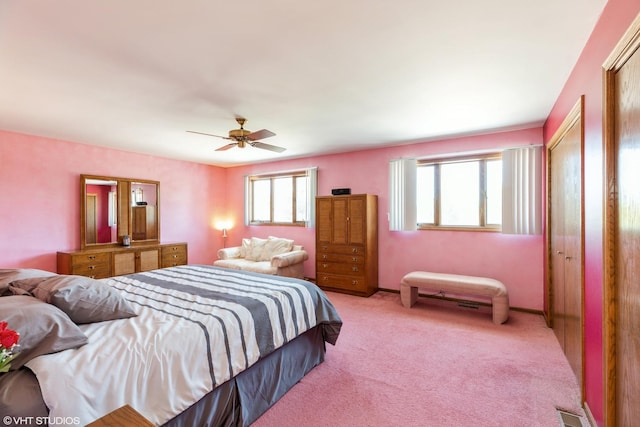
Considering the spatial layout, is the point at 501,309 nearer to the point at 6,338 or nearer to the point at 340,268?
the point at 340,268

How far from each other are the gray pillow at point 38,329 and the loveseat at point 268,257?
3479 mm

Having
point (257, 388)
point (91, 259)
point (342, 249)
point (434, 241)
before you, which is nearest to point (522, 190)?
point (434, 241)

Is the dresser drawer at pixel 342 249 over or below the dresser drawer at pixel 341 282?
over

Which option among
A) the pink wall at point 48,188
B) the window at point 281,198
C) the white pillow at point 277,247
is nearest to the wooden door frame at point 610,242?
the window at point 281,198

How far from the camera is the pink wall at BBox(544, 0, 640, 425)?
162 cm

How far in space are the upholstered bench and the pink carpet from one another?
237mm

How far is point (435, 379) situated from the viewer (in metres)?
2.40

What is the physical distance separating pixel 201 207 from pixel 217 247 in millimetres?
1048

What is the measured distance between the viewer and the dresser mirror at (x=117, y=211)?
4.68 metres

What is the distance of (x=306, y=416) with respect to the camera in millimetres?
1957

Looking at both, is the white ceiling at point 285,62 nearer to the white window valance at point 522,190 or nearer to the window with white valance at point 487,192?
the white window valance at point 522,190

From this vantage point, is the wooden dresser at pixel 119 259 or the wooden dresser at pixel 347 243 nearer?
the wooden dresser at pixel 119 259

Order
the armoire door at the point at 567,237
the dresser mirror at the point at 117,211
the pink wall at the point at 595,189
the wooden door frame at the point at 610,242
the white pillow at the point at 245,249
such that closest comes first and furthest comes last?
1. the wooden door frame at the point at 610,242
2. the pink wall at the point at 595,189
3. the armoire door at the point at 567,237
4. the dresser mirror at the point at 117,211
5. the white pillow at the point at 245,249

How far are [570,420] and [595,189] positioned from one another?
1.55 m
